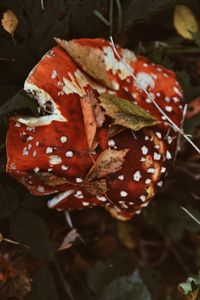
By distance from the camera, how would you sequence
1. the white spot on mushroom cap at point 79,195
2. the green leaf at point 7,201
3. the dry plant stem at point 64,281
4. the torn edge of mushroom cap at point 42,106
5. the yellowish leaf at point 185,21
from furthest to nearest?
the dry plant stem at point 64,281
the yellowish leaf at point 185,21
the green leaf at point 7,201
the white spot on mushroom cap at point 79,195
the torn edge of mushroom cap at point 42,106

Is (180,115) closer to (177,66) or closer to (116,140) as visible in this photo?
(116,140)

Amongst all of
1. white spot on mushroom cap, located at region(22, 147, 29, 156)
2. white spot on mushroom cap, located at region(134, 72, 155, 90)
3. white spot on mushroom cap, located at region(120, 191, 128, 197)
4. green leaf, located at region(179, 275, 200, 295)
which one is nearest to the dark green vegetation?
green leaf, located at region(179, 275, 200, 295)

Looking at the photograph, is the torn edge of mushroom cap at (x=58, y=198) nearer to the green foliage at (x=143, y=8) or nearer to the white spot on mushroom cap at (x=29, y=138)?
the white spot on mushroom cap at (x=29, y=138)

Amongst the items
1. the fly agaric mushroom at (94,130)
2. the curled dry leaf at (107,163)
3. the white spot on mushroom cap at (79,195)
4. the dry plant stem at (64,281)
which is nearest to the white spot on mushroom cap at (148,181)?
the fly agaric mushroom at (94,130)

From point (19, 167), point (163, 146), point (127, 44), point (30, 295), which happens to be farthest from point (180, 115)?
point (30, 295)

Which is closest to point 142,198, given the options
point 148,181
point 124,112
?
point 148,181

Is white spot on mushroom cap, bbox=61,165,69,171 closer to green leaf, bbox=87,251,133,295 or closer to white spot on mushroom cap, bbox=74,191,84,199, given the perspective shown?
white spot on mushroom cap, bbox=74,191,84,199

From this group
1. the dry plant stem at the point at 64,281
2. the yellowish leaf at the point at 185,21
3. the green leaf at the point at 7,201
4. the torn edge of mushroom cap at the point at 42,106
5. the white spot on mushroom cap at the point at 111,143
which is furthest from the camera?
the dry plant stem at the point at 64,281

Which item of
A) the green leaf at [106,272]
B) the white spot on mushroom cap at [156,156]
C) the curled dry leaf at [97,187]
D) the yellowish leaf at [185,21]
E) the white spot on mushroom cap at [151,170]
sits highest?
the yellowish leaf at [185,21]
